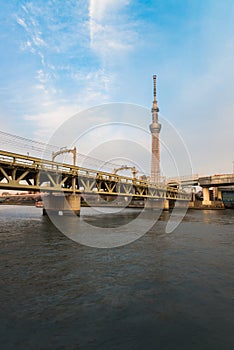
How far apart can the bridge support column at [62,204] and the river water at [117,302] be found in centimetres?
3587

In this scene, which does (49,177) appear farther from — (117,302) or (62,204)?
(117,302)

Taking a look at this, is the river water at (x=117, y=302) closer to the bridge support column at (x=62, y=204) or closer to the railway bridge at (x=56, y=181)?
the railway bridge at (x=56, y=181)

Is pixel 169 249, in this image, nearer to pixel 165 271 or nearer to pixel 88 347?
pixel 165 271

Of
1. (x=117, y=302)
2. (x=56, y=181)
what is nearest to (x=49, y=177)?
(x=56, y=181)

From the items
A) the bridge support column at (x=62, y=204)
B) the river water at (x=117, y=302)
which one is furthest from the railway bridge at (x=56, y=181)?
the river water at (x=117, y=302)

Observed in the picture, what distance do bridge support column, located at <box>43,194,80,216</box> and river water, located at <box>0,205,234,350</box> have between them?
3587 centimetres

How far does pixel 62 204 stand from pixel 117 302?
4717 centimetres

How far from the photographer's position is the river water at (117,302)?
6215mm

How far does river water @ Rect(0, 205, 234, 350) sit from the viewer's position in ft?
20.4

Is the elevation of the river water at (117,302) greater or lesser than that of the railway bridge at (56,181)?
lesser

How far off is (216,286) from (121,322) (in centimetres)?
553

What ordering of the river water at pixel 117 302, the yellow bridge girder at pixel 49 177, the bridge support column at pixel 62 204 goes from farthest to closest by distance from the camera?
the bridge support column at pixel 62 204 < the yellow bridge girder at pixel 49 177 < the river water at pixel 117 302

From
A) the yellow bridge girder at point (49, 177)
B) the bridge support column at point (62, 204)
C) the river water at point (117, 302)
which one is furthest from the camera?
the bridge support column at point (62, 204)

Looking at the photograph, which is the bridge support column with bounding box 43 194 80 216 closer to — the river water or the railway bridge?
the railway bridge
